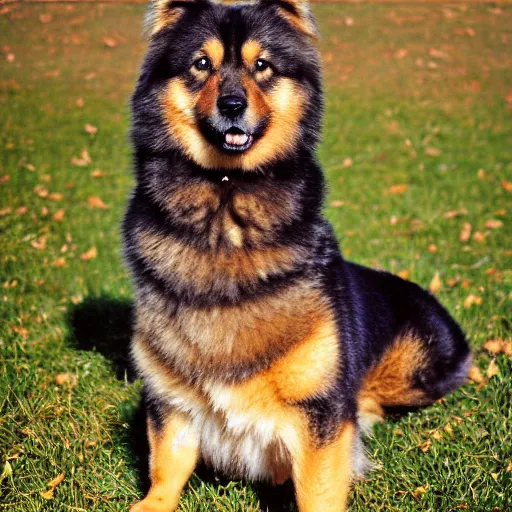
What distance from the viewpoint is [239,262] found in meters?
2.88

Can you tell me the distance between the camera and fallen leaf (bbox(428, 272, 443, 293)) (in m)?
5.30

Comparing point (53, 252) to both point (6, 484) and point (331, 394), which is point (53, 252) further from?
point (331, 394)

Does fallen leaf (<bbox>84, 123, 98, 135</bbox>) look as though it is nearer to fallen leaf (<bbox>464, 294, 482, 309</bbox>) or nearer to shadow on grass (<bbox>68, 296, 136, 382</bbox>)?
shadow on grass (<bbox>68, 296, 136, 382</bbox>)

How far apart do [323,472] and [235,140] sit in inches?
59.1

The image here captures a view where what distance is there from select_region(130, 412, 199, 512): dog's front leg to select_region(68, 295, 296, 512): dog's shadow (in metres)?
0.21

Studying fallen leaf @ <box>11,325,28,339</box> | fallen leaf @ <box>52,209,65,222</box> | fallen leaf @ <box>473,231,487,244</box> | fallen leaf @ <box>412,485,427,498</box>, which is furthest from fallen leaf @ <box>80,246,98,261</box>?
fallen leaf @ <box>473,231,487,244</box>

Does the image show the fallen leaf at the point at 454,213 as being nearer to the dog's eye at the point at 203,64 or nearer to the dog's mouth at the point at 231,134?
the dog's mouth at the point at 231,134

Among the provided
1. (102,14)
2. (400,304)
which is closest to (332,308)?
(400,304)

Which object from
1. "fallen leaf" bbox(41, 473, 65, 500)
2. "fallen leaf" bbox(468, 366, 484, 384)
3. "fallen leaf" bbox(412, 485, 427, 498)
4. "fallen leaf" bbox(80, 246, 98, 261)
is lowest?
"fallen leaf" bbox(80, 246, 98, 261)

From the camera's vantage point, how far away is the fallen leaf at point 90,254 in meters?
5.77

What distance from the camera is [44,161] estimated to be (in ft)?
26.2

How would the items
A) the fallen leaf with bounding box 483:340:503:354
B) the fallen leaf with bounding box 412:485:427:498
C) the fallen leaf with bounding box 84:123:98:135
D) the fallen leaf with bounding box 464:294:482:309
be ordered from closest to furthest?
the fallen leaf with bounding box 412:485:427:498, the fallen leaf with bounding box 483:340:503:354, the fallen leaf with bounding box 464:294:482:309, the fallen leaf with bounding box 84:123:98:135

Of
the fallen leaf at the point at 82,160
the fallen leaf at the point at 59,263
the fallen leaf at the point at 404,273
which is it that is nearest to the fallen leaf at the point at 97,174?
the fallen leaf at the point at 82,160

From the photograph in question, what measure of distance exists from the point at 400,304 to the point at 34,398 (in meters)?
2.20
